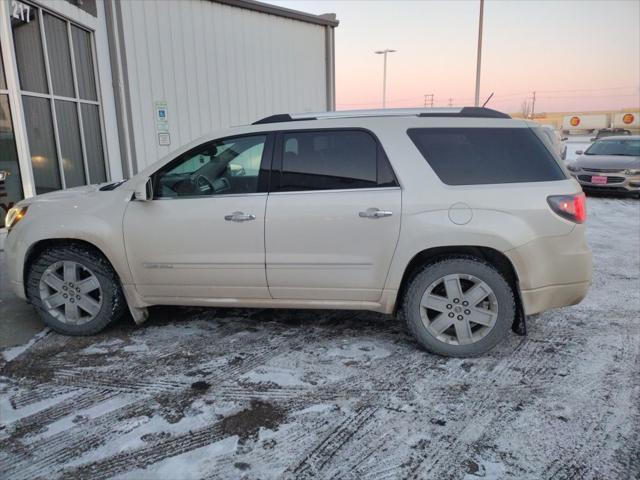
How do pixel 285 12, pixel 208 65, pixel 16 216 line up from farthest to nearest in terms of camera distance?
pixel 285 12 < pixel 208 65 < pixel 16 216

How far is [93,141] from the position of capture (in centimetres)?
916

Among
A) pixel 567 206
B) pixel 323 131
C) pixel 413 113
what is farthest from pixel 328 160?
pixel 567 206

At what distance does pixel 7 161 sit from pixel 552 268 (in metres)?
7.25

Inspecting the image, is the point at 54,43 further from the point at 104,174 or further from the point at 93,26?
the point at 104,174

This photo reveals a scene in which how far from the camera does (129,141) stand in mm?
9719

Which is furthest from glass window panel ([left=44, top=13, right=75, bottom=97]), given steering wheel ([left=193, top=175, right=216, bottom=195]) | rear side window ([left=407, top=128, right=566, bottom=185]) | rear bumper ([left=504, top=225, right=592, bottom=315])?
rear bumper ([left=504, top=225, right=592, bottom=315])

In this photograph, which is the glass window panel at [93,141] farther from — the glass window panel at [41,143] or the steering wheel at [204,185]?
the steering wheel at [204,185]

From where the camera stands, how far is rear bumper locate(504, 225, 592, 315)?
3.37 m

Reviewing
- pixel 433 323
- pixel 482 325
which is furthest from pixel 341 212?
pixel 482 325

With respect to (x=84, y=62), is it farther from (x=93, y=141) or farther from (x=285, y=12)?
(x=285, y=12)

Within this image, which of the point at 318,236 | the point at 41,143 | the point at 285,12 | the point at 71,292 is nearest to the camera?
the point at 318,236

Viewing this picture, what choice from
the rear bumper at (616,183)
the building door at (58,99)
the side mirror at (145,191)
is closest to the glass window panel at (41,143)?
the building door at (58,99)

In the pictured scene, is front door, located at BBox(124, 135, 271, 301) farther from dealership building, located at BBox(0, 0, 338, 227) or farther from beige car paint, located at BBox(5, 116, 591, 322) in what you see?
dealership building, located at BBox(0, 0, 338, 227)

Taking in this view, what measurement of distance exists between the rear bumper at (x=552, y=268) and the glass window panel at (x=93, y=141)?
8.19m
